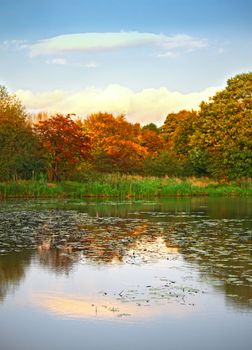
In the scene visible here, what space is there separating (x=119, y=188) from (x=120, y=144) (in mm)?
18237

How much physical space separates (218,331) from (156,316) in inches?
38.4

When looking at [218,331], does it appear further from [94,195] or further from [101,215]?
[94,195]

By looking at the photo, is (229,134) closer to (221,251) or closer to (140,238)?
(140,238)

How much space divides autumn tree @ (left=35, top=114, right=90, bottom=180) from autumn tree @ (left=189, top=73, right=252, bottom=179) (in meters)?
11.4

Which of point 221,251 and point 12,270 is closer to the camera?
point 12,270

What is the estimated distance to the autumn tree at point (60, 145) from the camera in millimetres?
37875

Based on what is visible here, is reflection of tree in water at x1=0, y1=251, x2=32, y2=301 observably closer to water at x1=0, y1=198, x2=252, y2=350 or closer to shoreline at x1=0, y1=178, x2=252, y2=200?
water at x1=0, y1=198, x2=252, y2=350

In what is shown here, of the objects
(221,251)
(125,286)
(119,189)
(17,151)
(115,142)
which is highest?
(115,142)

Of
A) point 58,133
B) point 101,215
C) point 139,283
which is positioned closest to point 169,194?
point 58,133

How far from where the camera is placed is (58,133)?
3825 cm

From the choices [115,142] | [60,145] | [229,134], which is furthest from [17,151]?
[115,142]

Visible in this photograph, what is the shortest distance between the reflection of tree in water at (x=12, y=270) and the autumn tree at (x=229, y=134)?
1277 inches

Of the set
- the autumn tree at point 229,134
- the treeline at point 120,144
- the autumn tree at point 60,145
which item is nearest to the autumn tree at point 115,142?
the treeline at point 120,144

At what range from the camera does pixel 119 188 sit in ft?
122
